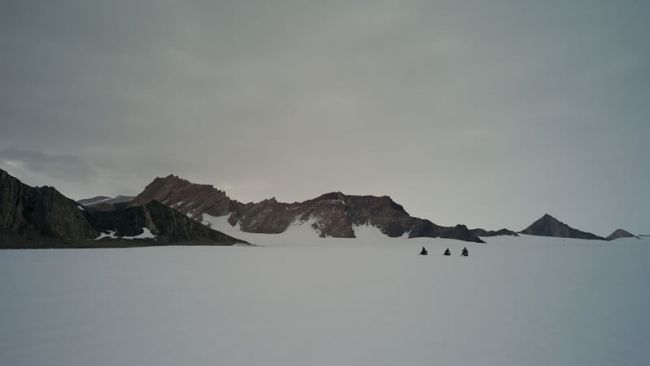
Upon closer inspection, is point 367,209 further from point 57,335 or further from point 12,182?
point 57,335

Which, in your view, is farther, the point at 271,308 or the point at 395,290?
the point at 395,290

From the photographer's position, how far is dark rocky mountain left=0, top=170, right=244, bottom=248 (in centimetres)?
5362

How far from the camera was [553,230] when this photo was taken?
162 metres

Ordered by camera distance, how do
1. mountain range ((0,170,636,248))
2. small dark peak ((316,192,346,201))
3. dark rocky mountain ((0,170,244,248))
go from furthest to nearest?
small dark peak ((316,192,346,201)) → mountain range ((0,170,636,248)) → dark rocky mountain ((0,170,244,248))

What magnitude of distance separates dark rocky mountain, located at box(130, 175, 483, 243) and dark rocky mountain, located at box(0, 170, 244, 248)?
60.2 meters

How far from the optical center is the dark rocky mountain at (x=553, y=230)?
162250 millimetres

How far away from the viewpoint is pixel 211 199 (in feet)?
497

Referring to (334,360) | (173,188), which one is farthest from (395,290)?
(173,188)

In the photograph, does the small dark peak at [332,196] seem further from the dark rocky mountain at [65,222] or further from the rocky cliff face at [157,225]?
the dark rocky mountain at [65,222]

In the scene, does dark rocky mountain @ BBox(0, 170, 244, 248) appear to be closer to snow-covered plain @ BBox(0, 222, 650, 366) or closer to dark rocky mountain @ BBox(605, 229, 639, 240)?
snow-covered plain @ BBox(0, 222, 650, 366)

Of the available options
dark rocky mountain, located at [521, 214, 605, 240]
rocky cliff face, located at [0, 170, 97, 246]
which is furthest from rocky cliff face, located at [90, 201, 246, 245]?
dark rocky mountain, located at [521, 214, 605, 240]

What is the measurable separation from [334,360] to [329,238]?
12246 cm

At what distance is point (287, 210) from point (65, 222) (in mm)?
93863

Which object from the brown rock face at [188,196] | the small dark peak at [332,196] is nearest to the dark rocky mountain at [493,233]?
the small dark peak at [332,196]
